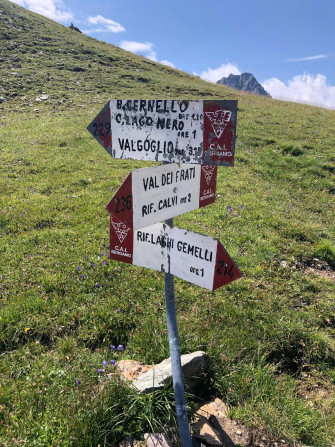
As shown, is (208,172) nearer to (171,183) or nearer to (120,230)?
(171,183)

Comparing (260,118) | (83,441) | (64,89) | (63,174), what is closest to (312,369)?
(83,441)

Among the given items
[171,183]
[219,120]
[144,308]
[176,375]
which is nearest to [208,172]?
[171,183]

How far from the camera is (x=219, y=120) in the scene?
8.02ft

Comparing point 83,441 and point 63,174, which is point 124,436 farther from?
point 63,174

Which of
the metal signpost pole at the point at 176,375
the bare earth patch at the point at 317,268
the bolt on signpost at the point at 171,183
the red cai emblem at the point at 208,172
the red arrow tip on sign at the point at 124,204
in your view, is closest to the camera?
the red arrow tip on sign at the point at 124,204

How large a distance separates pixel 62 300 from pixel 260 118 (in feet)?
62.1

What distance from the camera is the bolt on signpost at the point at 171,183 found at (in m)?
2.45

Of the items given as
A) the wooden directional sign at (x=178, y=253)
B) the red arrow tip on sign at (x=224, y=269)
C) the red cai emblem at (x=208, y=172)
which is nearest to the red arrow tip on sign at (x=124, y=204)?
the wooden directional sign at (x=178, y=253)

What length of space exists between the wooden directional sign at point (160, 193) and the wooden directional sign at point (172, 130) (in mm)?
186

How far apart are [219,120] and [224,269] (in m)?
1.15

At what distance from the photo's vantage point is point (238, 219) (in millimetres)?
8125

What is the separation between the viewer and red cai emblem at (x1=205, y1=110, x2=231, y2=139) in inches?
94.7

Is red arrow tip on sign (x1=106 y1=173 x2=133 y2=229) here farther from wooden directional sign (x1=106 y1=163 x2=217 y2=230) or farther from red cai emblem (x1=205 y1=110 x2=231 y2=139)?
red cai emblem (x1=205 y1=110 x2=231 y2=139)

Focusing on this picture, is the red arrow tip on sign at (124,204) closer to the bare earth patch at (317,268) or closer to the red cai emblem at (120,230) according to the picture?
the red cai emblem at (120,230)
